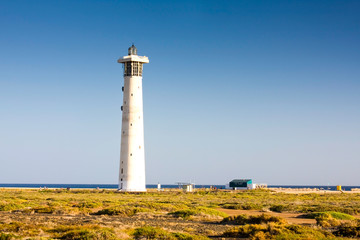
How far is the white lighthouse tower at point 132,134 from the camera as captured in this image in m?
60.3

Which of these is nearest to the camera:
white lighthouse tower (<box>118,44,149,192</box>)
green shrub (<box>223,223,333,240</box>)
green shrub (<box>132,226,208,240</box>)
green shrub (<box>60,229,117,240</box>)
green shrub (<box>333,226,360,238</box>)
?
green shrub (<box>60,229,117,240</box>)

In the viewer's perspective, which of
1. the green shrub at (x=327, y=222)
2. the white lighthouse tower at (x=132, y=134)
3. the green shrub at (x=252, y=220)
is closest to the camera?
the green shrub at (x=252, y=220)

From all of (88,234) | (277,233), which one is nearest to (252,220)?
(277,233)

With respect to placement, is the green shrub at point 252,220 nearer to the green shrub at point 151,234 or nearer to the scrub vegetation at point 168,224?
the scrub vegetation at point 168,224

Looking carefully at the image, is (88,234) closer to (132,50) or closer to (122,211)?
(122,211)

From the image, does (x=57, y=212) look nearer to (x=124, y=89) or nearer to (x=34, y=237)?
(x=34, y=237)

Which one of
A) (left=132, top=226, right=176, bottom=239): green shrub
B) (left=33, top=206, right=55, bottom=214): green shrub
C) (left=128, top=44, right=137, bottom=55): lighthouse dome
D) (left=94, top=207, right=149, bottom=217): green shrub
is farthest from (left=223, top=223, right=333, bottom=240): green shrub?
(left=128, top=44, right=137, bottom=55): lighthouse dome

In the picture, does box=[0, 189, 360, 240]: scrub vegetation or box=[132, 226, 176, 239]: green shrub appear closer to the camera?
box=[132, 226, 176, 239]: green shrub

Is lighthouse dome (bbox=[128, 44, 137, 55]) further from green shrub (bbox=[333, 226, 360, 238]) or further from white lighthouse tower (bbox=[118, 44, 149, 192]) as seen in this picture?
green shrub (bbox=[333, 226, 360, 238])

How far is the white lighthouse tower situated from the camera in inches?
2375

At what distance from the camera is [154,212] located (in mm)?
33156

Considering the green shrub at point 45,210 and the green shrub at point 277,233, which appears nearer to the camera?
the green shrub at point 277,233

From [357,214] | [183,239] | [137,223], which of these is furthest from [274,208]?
[183,239]

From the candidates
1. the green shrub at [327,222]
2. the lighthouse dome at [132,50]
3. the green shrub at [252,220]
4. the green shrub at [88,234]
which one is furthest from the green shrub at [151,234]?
the lighthouse dome at [132,50]
